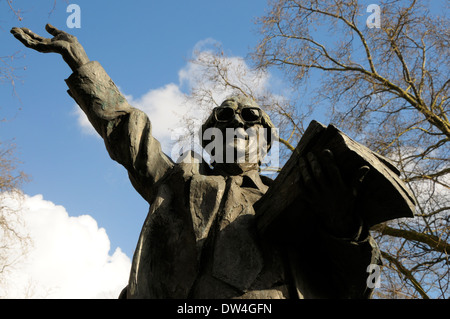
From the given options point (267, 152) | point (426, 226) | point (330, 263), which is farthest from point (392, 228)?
point (330, 263)

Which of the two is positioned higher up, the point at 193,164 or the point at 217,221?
the point at 193,164

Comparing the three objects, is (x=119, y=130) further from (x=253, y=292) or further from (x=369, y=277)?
(x=369, y=277)

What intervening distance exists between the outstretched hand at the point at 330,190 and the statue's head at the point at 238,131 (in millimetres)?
1008

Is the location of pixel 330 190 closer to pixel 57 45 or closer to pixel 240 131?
pixel 240 131

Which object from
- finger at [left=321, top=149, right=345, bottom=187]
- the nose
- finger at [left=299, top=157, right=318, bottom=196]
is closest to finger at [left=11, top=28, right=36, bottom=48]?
the nose

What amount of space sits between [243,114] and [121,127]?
0.84 meters

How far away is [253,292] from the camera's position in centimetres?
303

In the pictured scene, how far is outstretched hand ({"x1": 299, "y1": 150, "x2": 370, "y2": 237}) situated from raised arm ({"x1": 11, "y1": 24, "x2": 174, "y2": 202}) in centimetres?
121

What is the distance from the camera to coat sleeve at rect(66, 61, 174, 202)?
377 cm

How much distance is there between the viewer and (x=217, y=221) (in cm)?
335

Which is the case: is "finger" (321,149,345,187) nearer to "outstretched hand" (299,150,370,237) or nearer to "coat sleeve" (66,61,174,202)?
"outstretched hand" (299,150,370,237)

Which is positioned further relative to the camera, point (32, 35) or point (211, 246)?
point (32, 35)

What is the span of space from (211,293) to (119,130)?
1.34 metres

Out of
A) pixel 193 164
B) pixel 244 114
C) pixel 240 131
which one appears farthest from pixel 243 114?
pixel 193 164
